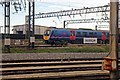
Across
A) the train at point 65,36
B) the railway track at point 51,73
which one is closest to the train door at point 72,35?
the train at point 65,36

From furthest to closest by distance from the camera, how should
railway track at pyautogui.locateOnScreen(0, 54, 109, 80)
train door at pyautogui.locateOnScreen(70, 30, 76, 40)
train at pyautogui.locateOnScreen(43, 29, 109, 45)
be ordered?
train door at pyautogui.locateOnScreen(70, 30, 76, 40)
train at pyautogui.locateOnScreen(43, 29, 109, 45)
railway track at pyautogui.locateOnScreen(0, 54, 109, 80)

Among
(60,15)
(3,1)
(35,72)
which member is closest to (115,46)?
(35,72)

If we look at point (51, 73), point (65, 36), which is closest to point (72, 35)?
point (65, 36)

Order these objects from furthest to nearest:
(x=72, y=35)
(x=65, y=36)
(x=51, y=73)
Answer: (x=72, y=35)
(x=65, y=36)
(x=51, y=73)

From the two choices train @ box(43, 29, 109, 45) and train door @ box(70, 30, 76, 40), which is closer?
train @ box(43, 29, 109, 45)

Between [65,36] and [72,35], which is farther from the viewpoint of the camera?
[72,35]

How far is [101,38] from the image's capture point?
48.7 metres

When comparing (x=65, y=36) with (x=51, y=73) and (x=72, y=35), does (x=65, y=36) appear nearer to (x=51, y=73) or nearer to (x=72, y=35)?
(x=72, y=35)

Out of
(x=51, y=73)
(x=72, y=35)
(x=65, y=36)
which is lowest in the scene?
(x=51, y=73)

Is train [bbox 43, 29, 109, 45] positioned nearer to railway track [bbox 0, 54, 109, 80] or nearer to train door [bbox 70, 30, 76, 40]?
train door [bbox 70, 30, 76, 40]

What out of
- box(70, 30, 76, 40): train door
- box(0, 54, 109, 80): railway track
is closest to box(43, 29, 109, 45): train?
box(70, 30, 76, 40): train door

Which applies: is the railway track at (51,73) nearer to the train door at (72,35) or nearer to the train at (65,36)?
the train at (65,36)

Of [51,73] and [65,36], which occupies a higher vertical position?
[65,36]

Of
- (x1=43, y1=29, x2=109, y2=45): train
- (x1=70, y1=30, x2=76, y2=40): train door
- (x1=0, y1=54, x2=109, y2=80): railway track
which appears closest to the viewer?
(x1=0, y1=54, x2=109, y2=80): railway track
